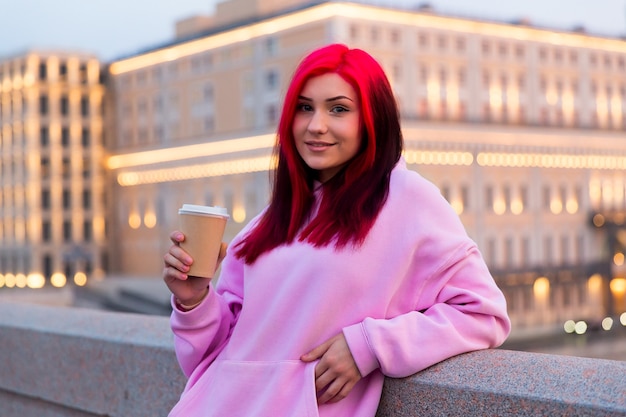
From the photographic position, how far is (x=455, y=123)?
51.9m

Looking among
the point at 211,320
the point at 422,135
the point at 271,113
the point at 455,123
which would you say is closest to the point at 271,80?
the point at 271,113

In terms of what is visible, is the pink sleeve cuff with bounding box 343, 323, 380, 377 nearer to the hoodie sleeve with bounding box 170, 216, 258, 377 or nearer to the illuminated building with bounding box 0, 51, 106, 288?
the hoodie sleeve with bounding box 170, 216, 258, 377

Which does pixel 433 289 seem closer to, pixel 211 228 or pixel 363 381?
pixel 363 381

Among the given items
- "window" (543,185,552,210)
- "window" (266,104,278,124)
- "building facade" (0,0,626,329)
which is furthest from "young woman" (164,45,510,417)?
"window" (543,185,552,210)

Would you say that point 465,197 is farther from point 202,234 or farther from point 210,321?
point 202,234

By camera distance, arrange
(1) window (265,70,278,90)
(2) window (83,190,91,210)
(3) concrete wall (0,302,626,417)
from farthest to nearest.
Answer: (2) window (83,190,91,210), (1) window (265,70,278,90), (3) concrete wall (0,302,626,417)

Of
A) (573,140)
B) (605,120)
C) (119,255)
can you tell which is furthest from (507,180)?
(119,255)

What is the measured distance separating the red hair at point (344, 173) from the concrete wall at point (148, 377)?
1.37 feet

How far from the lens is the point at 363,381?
272 centimetres

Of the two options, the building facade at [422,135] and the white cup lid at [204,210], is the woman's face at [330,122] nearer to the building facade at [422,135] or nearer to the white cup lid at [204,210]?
the white cup lid at [204,210]

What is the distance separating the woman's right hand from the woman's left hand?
38cm

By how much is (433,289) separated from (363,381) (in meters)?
0.28

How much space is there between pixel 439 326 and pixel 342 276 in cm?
25

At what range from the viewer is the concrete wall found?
244 cm
